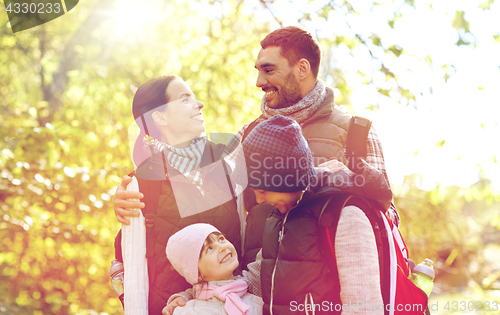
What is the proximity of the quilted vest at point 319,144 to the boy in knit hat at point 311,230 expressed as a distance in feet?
1.35

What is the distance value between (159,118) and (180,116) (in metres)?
0.12

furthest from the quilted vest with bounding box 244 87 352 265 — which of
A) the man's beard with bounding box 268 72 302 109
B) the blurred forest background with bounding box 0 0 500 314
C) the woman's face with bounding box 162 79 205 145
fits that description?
the blurred forest background with bounding box 0 0 500 314

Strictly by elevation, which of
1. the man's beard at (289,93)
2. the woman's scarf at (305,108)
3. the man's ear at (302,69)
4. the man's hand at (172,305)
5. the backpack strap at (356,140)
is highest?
the man's ear at (302,69)

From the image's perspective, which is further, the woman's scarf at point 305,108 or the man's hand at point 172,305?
the woman's scarf at point 305,108

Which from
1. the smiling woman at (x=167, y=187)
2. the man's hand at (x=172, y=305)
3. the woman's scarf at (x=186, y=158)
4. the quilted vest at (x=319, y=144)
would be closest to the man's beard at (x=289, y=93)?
the quilted vest at (x=319, y=144)

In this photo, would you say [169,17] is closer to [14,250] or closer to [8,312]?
[14,250]

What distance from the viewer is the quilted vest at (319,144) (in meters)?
1.85

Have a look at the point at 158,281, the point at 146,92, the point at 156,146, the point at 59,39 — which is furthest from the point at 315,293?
the point at 59,39

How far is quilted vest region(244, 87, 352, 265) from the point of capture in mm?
1854

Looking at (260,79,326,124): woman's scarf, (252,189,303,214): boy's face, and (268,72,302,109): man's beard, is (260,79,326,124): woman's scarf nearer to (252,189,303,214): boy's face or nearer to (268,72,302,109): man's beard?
(268,72,302,109): man's beard

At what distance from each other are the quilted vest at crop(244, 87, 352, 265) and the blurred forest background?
174 centimetres

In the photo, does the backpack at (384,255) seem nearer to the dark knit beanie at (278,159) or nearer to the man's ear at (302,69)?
the dark knit beanie at (278,159)

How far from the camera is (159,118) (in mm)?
1943

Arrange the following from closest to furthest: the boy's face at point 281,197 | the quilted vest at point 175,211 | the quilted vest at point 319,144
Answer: the boy's face at point 281,197
the quilted vest at point 175,211
the quilted vest at point 319,144
